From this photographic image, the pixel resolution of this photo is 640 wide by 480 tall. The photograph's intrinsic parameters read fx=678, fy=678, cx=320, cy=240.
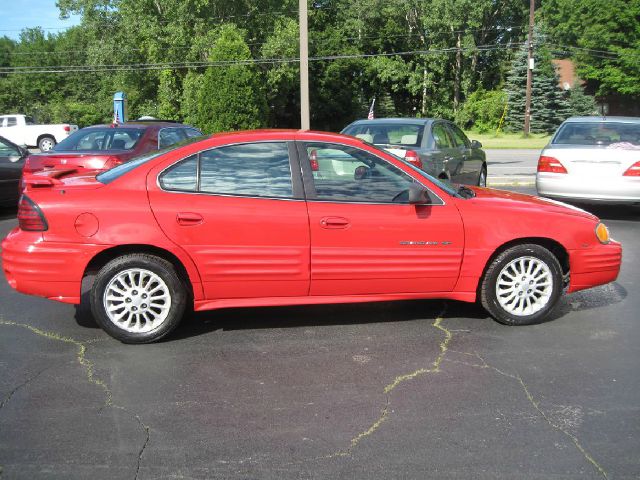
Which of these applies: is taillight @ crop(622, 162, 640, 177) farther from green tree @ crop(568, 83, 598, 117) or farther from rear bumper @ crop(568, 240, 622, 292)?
green tree @ crop(568, 83, 598, 117)

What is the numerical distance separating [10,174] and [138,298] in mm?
8037

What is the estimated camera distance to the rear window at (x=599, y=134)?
10445 millimetres

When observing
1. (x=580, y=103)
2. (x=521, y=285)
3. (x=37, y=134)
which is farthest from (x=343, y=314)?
(x=580, y=103)

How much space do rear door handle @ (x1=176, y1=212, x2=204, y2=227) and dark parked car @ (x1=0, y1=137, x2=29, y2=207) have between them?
803 centimetres

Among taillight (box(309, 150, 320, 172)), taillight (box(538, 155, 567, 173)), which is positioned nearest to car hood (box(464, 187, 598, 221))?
taillight (box(309, 150, 320, 172))

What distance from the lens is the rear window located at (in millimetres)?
10445

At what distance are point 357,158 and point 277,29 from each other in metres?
38.6

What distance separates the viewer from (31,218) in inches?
198

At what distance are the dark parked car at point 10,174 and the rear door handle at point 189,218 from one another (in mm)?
8028

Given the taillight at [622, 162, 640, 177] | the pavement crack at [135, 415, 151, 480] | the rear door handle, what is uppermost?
the rear door handle

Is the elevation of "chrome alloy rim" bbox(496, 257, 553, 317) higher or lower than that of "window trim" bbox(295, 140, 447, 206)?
lower

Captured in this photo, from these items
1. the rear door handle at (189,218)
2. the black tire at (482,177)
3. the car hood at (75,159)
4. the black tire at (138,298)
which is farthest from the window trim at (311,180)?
the black tire at (482,177)

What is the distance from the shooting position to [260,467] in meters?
3.29

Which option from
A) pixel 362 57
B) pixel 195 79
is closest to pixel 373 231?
pixel 195 79
